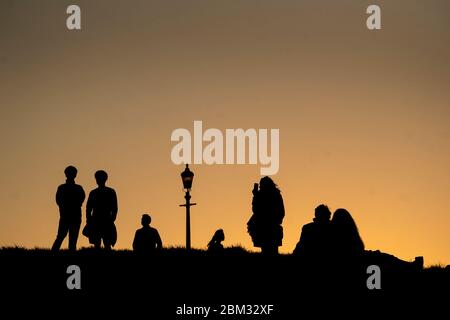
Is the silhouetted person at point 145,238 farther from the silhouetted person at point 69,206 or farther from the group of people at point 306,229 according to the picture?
the group of people at point 306,229

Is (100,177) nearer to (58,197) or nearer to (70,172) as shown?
(70,172)

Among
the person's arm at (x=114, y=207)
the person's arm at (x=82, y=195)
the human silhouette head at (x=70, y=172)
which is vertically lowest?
the person's arm at (x=114, y=207)

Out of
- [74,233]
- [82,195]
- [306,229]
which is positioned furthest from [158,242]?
[306,229]

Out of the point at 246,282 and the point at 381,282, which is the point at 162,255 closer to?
the point at 246,282

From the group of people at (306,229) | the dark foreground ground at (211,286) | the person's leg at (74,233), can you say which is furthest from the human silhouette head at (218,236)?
the person's leg at (74,233)

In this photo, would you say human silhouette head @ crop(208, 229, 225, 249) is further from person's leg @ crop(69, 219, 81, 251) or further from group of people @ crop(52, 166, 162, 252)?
person's leg @ crop(69, 219, 81, 251)

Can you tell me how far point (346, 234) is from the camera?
68.7 ft

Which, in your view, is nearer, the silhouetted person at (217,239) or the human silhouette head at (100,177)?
the human silhouette head at (100,177)

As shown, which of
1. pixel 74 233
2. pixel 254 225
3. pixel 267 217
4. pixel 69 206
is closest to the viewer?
pixel 69 206

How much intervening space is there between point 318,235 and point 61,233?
20.9ft

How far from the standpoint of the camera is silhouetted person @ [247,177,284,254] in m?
25.0

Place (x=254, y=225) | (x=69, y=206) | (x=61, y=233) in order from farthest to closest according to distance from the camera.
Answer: (x=254, y=225)
(x=61, y=233)
(x=69, y=206)

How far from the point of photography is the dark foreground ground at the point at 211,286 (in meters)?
19.1
